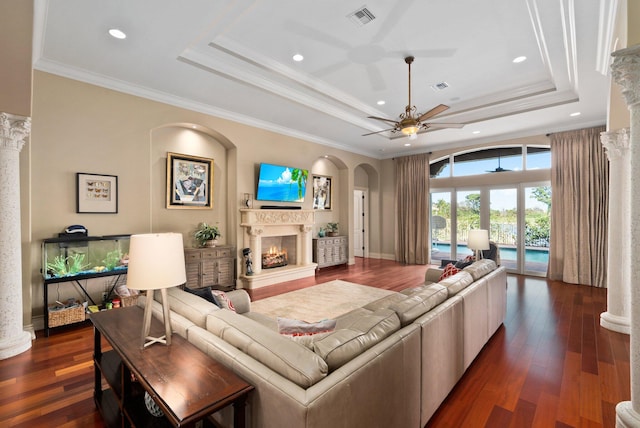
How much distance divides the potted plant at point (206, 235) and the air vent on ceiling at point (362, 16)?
392 centimetres

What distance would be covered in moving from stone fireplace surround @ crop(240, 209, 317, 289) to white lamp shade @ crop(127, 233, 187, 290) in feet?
12.9

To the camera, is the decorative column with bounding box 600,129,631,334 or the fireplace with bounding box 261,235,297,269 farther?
the fireplace with bounding box 261,235,297,269

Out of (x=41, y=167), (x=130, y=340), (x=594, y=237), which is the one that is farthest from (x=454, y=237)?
(x=41, y=167)

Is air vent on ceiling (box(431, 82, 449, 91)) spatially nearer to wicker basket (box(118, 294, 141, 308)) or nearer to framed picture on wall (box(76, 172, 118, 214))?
framed picture on wall (box(76, 172, 118, 214))

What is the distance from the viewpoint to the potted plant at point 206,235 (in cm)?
518

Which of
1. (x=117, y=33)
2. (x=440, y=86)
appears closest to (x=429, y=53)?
(x=440, y=86)

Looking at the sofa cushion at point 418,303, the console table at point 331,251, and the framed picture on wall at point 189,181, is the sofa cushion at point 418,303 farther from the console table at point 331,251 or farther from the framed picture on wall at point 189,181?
the console table at point 331,251

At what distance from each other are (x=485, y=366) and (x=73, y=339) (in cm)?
438

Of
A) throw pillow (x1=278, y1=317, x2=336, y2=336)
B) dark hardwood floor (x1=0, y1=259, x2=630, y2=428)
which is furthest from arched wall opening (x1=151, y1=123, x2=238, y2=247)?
throw pillow (x1=278, y1=317, x2=336, y2=336)

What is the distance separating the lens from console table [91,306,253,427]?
1.15 meters

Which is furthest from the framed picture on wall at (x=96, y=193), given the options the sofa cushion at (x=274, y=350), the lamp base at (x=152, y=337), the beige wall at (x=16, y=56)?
the sofa cushion at (x=274, y=350)

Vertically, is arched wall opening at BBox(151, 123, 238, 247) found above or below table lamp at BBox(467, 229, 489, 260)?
above

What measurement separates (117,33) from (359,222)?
25.4 ft

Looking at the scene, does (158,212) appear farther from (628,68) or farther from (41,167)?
(628,68)
